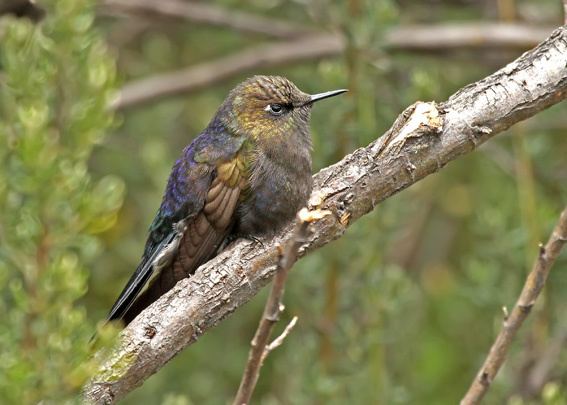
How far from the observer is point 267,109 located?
4035 millimetres

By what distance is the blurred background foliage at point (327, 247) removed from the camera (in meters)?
2.29

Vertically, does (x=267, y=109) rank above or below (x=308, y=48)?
above

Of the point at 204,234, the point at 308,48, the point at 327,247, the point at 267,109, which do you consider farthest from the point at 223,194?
the point at 308,48

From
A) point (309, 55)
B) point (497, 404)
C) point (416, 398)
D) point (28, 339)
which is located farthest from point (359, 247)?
point (28, 339)

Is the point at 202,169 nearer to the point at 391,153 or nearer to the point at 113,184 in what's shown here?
the point at 391,153

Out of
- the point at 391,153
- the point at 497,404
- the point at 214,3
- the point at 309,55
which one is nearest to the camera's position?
the point at 391,153

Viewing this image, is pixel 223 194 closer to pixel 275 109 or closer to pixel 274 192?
pixel 274 192

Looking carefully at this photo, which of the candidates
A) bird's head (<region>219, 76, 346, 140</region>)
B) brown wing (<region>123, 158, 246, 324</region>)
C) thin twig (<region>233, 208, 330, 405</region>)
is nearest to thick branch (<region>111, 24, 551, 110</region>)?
bird's head (<region>219, 76, 346, 140</region>)

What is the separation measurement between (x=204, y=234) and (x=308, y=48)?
96.9 inches

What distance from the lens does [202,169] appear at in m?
3.71

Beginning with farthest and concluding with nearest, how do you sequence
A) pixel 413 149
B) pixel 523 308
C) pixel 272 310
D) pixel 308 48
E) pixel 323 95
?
1. pixel 308 48
2. pixel 323 95
3. pixel 413 149
4. pixel 523 308
5. pixel 272 310

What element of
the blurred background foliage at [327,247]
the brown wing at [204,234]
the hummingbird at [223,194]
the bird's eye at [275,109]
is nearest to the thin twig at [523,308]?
the blurred background foliage at [327,247]

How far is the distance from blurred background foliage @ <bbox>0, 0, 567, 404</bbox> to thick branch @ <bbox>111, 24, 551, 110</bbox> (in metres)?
0.11

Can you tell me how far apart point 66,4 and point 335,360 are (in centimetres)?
240
